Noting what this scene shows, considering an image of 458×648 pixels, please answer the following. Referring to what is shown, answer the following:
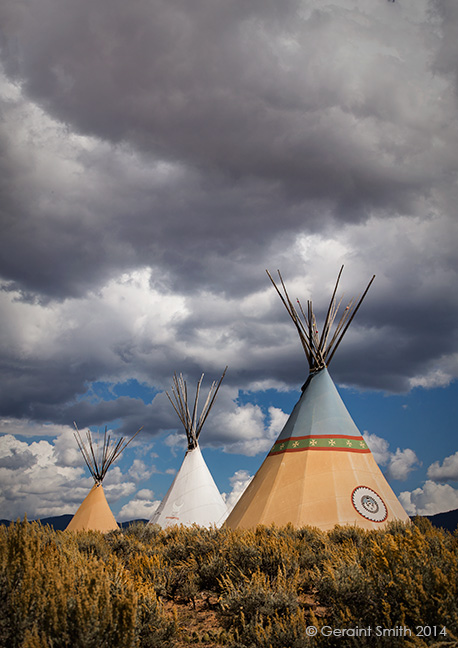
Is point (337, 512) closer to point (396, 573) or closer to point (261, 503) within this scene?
point (261, 503)

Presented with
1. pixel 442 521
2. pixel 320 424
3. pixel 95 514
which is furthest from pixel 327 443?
pixel 442 521

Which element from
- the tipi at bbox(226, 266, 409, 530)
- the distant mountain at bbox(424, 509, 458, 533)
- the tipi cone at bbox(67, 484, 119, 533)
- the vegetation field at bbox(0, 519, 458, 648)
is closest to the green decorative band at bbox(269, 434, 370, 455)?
the tipi at bbox(226, 266, 409, 530)

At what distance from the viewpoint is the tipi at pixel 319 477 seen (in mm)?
8531

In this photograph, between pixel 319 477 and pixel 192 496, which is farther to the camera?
pixel 192 496

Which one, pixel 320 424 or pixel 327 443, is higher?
pixel 320 424

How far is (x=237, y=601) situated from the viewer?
4.15 metres

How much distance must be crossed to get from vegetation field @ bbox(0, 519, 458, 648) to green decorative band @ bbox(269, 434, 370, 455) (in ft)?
13.3

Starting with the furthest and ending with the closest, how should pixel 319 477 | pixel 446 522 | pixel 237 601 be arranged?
1. pixel 446 522
2. pixel 319 477
3. pixel 237 601

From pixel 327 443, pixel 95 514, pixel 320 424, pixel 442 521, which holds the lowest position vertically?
pixel 442 521

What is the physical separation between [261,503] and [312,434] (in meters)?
1.89

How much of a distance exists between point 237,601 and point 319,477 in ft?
17.1

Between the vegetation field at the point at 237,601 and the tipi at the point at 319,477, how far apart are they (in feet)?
10.3

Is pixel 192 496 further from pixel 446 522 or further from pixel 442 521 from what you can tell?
pixel 442 521

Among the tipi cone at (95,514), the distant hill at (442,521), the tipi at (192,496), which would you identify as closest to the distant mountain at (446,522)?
the distant hill at (442,521)
